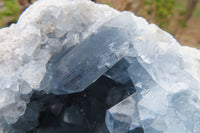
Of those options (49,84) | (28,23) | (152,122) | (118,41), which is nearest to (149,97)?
(152,122)

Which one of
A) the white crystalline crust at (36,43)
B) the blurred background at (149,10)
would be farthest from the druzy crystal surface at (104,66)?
the blurred background at (149,10)

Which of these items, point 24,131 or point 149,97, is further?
point 24,131

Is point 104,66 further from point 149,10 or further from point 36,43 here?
point 149,10

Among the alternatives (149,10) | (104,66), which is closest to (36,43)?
(104,66)

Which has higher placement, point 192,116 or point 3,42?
point 3,42

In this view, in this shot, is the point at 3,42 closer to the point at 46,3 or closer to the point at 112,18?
the point at 46,3

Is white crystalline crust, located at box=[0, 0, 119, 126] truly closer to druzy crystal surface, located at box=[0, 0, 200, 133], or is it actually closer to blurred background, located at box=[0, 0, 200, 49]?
druzy crystal surface, located at box=[0, 0, 200, 133]

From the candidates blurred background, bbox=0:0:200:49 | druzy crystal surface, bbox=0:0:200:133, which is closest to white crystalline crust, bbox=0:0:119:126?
druzy crystal surface, bbox=0:0:200:133

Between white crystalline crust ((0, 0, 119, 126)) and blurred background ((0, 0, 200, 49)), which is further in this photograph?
blurred background ((0, 0, 200, 49))
